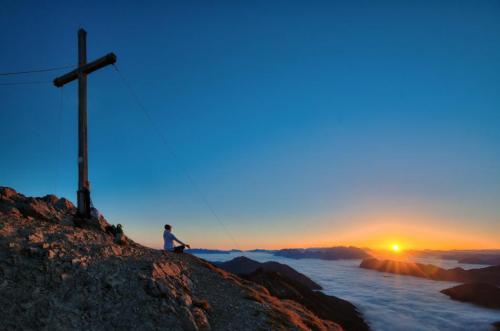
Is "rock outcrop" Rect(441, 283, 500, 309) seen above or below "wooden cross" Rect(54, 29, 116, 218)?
below

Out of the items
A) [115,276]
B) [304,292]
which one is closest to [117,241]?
[115,276]

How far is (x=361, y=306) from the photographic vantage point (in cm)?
15100

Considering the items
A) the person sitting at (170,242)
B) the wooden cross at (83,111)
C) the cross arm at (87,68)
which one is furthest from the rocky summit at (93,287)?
the cross arm at (87,68)

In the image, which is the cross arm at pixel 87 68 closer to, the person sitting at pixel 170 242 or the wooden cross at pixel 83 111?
→ the wooden cross at pixel 83 111

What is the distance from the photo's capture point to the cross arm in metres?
18.9

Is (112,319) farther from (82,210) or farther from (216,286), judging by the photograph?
(82,210)

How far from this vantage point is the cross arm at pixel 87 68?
61.9 ft

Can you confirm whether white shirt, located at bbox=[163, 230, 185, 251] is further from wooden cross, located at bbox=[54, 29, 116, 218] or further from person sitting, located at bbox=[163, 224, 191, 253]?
wooden cross, located at bbox=[54, 29, 116, 218]

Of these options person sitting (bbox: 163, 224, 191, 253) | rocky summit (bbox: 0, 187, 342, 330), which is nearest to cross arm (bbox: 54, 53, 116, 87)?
rocky summit (bbox: 0, 187, 342, 330)

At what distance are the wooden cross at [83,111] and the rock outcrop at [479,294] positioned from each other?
197366mm

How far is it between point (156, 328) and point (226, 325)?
3671 mm

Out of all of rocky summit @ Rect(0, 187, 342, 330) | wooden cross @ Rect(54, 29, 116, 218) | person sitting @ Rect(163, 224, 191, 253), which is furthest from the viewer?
person sitting @ Rect(163, 224, 191, 253)

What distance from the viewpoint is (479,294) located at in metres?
163

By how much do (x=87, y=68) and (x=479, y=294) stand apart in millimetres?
208981
